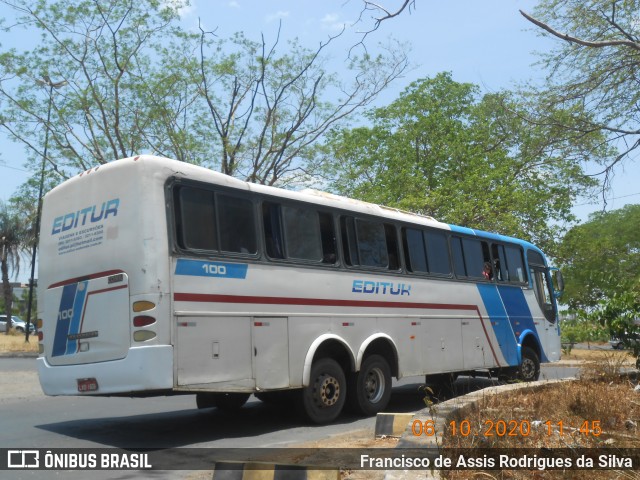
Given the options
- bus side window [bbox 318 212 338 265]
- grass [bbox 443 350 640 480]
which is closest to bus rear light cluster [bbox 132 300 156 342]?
bus side window [bbox 318 212 338 265]

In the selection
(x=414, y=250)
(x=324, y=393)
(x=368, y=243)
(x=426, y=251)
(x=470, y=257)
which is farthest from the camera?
(x=470, y=257)

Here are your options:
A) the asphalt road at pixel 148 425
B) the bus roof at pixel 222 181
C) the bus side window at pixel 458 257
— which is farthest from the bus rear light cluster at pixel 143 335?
the bus side window at pixel 458 257

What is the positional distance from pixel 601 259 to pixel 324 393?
2830 cm

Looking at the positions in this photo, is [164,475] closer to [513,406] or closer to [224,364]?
[224,364]

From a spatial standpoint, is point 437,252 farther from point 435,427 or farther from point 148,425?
point 435,427

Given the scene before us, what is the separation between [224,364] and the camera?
28.8ft

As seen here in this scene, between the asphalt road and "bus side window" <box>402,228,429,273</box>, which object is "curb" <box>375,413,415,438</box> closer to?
the asphalt road

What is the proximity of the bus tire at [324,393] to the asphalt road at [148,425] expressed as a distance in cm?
19

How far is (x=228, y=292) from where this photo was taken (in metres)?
8.98

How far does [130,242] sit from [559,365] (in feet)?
66.9

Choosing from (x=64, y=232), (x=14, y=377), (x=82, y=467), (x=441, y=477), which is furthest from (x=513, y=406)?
(x=14, y=377)

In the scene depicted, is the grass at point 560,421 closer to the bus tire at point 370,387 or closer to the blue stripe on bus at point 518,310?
the bus tire at point 370,387

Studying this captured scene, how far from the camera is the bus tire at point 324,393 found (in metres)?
10.0

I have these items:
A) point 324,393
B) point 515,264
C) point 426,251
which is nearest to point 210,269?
→ point 324,393
